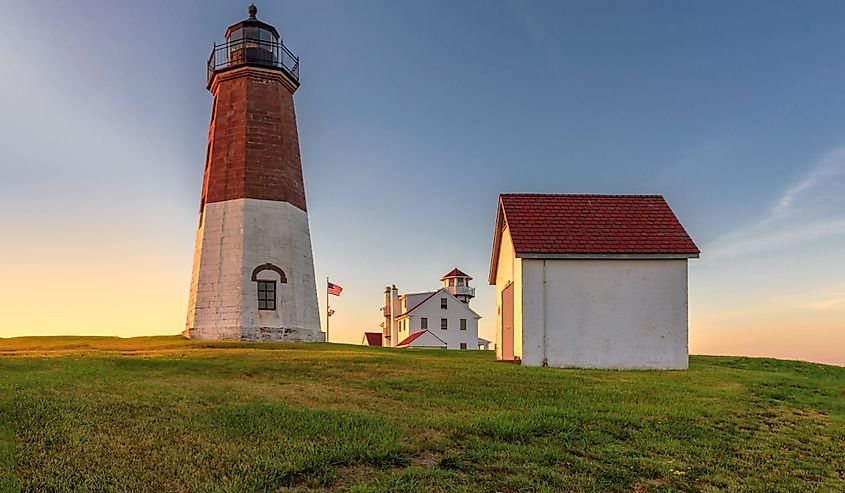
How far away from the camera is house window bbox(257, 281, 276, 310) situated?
2780 centimetres

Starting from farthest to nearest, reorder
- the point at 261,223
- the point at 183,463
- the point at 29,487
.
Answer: the point at 261,223
the point at 183,463
the point at 29,487

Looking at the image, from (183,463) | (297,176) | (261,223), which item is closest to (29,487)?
(183,463)

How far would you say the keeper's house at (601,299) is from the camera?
1950 cm

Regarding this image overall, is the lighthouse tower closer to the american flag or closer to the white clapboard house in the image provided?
the american flag

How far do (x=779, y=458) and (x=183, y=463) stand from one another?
8.00m

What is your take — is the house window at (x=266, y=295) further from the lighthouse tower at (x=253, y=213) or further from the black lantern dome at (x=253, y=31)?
the black lantern dome at (x=253, y=31)

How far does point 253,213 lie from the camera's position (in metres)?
28.2

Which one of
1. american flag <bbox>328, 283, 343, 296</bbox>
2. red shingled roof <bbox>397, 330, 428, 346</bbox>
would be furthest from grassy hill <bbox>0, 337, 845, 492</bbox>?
red shingled roof <bbox>397, 330, 428, 346</bbox>

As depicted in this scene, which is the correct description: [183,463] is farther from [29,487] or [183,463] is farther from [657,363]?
[657,363]

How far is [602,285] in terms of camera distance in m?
19.8

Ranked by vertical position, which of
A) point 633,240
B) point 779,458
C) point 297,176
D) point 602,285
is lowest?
point 779,458

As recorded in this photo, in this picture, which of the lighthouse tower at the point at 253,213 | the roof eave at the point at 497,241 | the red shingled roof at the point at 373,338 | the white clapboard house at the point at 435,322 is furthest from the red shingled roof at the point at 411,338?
the roof eave at the point at 497,241

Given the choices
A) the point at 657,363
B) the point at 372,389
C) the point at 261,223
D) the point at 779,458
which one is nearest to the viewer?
the point at 779,458

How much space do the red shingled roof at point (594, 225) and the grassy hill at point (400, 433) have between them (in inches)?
222
